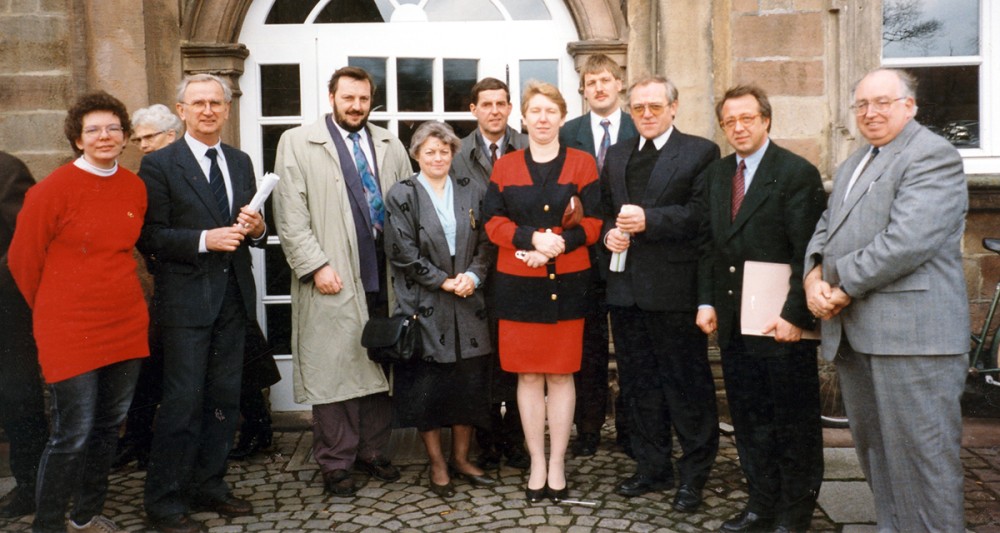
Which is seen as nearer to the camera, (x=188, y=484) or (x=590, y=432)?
(x=188, y=484)

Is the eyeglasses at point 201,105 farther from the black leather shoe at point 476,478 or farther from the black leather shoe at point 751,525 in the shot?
the black leather shoe at point 751,525

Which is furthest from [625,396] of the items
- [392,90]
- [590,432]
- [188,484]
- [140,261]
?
[140,261]

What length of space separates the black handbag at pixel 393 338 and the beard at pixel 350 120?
3.44ft

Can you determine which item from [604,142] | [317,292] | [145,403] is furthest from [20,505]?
[604,142]

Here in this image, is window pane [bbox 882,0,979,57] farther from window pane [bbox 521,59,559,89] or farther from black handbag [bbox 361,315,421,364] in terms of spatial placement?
black handbag [bbox 361,315,421,364]

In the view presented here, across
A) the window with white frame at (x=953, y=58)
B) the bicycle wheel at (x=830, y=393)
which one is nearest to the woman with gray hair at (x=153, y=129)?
the bicycle wheel at (x=830, y=393)

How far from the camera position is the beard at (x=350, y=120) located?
4824 millimetres

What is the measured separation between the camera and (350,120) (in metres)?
4.83

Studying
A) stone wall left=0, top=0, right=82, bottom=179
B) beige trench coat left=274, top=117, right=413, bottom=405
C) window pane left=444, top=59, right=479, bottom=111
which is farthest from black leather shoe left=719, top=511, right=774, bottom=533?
stone wall left=0, top=0, right=82, bottom=179

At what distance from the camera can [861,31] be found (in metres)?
5.75

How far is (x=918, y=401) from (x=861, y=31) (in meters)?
3.13

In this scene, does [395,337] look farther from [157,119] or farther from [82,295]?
[157,119]

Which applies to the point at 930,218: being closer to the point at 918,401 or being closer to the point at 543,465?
the point at 918,401

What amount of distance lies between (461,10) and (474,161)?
1773 mm
